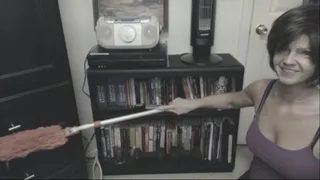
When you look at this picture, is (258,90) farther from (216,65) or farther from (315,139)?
(216,65)

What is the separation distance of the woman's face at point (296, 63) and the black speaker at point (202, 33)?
73 centimetres

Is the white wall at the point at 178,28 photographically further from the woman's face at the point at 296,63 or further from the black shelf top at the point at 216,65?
the woman's face at the point at 296,63

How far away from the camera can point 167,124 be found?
1.86 m

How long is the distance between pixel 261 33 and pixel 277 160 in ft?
3.53

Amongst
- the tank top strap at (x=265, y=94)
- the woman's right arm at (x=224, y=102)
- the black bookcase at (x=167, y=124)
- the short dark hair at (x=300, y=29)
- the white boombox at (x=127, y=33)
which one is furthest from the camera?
the black bookcase at (x=167, y=124)

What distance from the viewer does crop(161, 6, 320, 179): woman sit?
0.85m

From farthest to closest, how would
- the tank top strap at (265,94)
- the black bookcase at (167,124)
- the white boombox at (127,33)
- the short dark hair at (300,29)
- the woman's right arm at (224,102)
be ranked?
the black bookcase at (167,124)
the white boombox at (127,33)
the woman's right arm at (224,102)
the tank top strap at (265,94)
the short dark hair at (300,29)

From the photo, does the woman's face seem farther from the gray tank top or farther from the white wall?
the white wall

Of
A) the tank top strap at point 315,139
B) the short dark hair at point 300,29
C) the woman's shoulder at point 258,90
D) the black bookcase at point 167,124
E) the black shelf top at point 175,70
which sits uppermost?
the short dark hair at point 300,29

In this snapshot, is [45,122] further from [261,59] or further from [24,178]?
[261,59]

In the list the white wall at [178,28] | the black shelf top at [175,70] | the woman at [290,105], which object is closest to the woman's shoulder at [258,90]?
the woman at [290,105]

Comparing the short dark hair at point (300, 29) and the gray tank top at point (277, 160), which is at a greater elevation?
the short dark hair at point (300, 29)

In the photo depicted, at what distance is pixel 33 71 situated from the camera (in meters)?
1.43

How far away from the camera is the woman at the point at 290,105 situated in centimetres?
85
